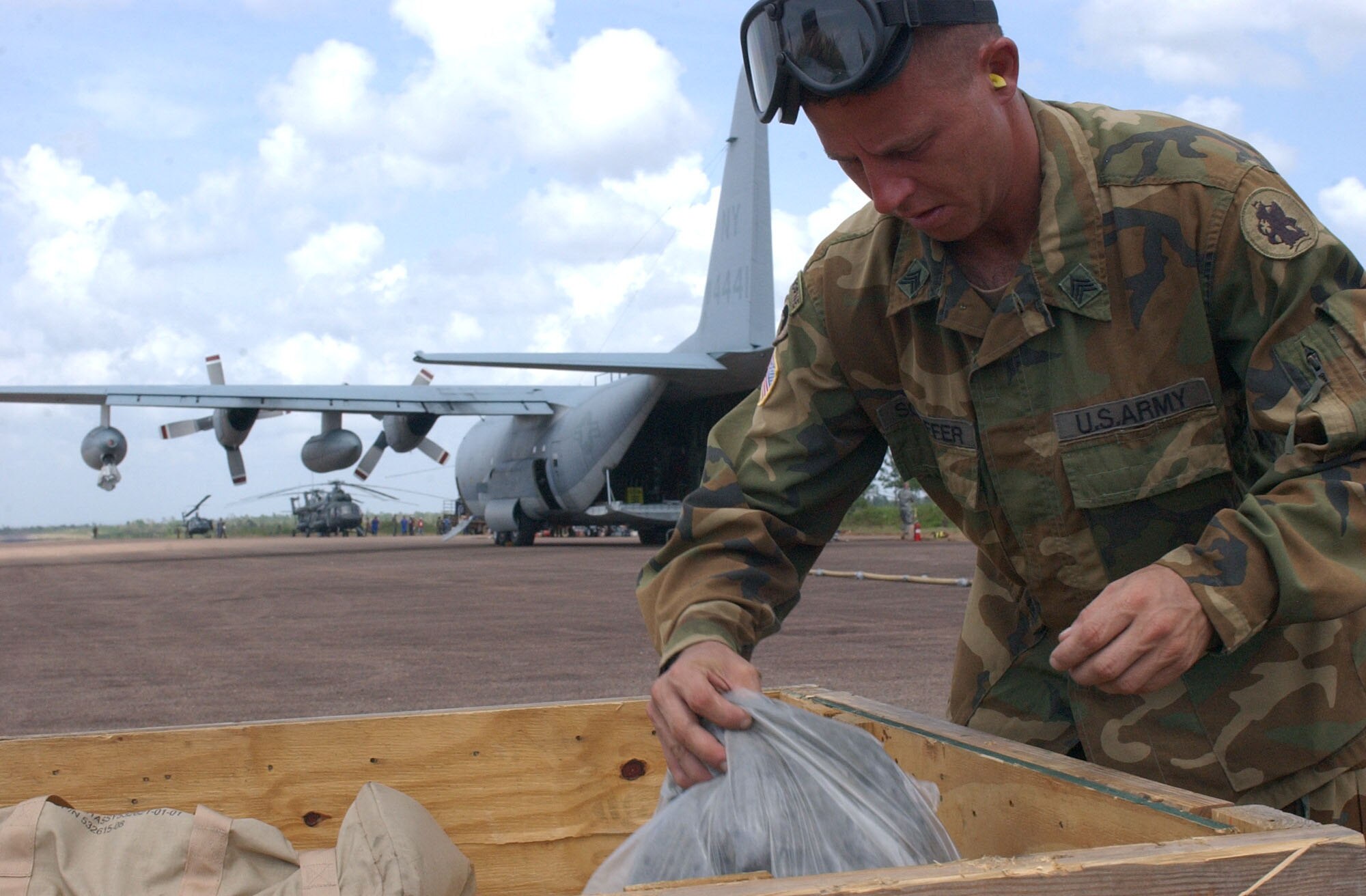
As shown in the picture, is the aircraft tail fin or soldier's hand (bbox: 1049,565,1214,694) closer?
soldier's hand (bbox: 1049,565,1214,694)

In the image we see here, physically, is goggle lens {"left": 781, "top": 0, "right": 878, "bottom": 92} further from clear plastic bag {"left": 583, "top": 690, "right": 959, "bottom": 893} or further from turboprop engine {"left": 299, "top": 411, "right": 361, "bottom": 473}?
turboprop engine {"left": 299, "top": 411, "right": 361, "bottom": 473}

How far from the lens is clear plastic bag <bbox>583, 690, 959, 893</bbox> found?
1408 mm

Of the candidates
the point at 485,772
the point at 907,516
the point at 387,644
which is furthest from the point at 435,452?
the point at 485,772

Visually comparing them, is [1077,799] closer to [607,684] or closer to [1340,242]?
[1340,242]

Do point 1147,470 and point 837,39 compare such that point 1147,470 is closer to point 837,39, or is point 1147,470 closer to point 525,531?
point 837,39

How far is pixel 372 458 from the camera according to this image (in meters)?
26.6

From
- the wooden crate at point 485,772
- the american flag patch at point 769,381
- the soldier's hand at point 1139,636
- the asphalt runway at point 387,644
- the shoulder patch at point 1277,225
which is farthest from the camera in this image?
the asphalt runway at point 387,644

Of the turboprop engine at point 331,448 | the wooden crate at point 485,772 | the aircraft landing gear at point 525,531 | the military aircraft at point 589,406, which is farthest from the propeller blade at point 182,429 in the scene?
the wooden crate at point 485,772

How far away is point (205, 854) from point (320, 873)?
0.75ft

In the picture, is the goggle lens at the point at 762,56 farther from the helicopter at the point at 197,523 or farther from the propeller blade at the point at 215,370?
the helicopter at the point at 197,523

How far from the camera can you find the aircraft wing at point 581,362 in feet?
67.9

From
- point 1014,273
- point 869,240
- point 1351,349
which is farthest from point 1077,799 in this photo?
point 869,240

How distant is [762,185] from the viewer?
23.8 meters

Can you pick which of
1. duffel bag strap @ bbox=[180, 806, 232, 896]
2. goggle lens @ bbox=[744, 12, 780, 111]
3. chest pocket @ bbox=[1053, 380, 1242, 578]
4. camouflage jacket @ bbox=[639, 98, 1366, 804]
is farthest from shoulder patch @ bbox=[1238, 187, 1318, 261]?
duffel bag strap @ bbox=[180, 806, 232, 896]
